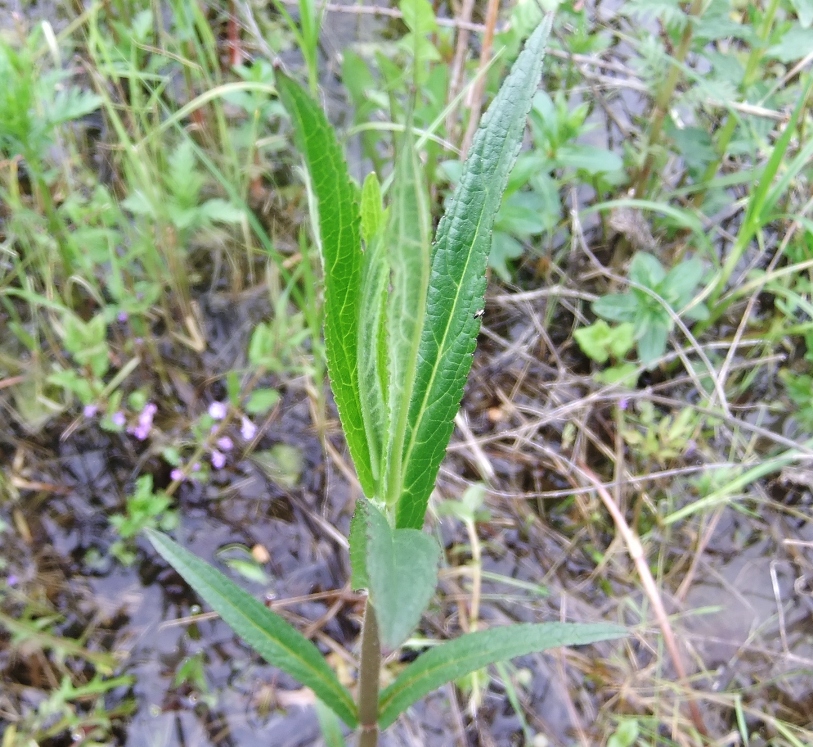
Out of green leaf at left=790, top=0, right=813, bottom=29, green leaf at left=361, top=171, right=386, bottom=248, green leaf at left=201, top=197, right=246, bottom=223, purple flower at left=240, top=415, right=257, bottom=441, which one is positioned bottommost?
purple flower at left=240, top=415, right=257, bottom=441

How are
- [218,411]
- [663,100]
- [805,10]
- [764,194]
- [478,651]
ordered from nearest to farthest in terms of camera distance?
[478,651] → [805,10] → [764,194] → [218,411] → [663,100]

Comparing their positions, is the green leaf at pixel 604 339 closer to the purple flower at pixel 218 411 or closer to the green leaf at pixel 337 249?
the purple flower at pixel 218 411

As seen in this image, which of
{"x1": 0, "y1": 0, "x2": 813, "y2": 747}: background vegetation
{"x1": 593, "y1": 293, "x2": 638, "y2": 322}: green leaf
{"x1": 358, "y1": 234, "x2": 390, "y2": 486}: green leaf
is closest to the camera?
{"x1": 358, "y1": 234, "x2": 390, "y2": 486}: green leaf

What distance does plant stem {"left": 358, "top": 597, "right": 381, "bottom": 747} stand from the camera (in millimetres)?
906

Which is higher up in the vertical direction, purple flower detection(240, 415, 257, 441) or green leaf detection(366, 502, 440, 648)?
green leaf detection(366, 502, 440, 648)

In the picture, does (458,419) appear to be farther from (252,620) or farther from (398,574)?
(398,574)

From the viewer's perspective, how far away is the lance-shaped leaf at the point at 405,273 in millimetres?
501

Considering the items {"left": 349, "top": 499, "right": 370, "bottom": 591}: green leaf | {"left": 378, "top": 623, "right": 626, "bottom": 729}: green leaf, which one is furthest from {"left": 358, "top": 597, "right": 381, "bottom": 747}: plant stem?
{"left": 349, "top": 499, "right": 370, "bottom": 591}: green leaf

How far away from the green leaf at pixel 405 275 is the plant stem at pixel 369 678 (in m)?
0.32

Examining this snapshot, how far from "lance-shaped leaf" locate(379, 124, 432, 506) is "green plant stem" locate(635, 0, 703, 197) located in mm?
1376

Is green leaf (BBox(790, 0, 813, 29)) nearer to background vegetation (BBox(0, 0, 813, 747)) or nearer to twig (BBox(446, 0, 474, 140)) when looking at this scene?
background vegetation (BBox(0, 0, 813, 747))

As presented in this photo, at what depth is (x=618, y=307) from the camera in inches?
69.8

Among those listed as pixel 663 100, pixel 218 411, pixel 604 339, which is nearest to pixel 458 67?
pixel 663 100

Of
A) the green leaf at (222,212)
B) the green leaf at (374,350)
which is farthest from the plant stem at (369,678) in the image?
the green leaf at (222,212)
